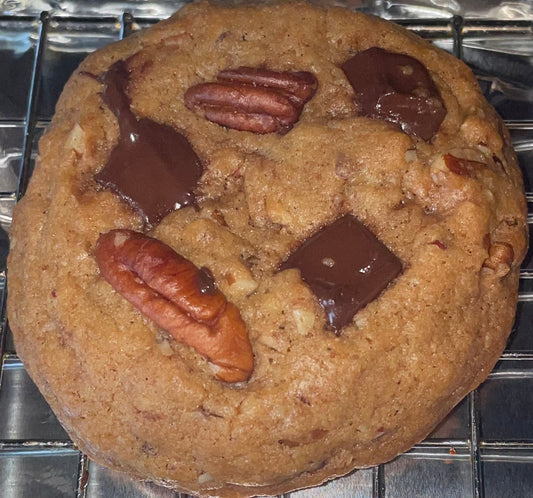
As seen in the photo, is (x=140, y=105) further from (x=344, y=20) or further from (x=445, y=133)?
(x=445, y=133)

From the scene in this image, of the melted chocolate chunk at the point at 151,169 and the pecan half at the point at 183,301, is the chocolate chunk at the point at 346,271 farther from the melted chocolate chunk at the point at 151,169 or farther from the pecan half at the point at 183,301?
the melted chocolate chunk at the point at 151,169

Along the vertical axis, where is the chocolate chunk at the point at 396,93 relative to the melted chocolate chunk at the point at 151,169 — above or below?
above

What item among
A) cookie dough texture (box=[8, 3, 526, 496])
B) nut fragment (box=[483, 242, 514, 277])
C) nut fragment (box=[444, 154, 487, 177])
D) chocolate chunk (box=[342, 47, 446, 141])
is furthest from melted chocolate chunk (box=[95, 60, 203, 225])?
nut fragment (box=[483, 242, 514, 277])

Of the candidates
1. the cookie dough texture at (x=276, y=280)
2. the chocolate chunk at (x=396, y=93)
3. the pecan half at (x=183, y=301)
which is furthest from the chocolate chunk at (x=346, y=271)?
the chocolate chunk at (x=396, y=93)

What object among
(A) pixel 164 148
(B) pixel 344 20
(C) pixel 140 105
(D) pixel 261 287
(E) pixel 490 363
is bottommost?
(E) pixel 490 363

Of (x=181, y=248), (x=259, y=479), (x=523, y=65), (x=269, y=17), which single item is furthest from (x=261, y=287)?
(x=523, y=65)

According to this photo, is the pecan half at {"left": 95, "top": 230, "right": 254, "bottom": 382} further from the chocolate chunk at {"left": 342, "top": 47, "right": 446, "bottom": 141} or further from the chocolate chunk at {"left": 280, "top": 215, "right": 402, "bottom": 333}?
the chocolate chunk at {"left": 342, "top": 47, "right": 446, "bottom": 141}

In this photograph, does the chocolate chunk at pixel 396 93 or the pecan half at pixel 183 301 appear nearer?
the pecan half at pixel 183 301
